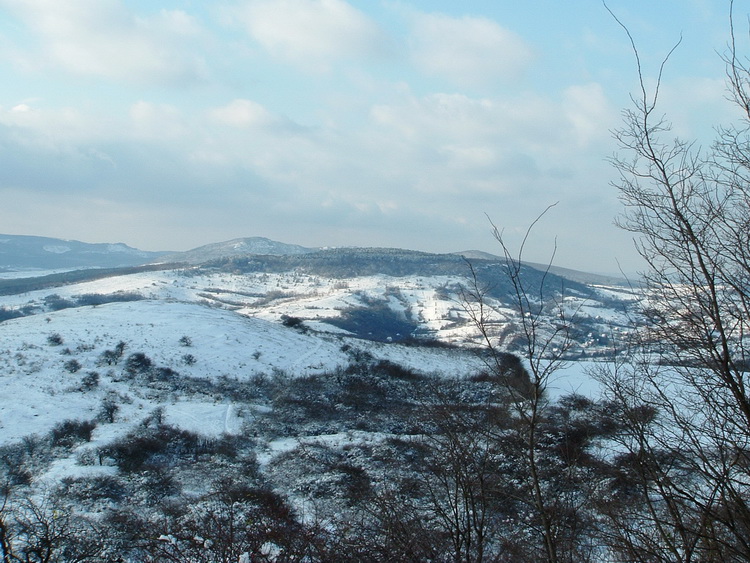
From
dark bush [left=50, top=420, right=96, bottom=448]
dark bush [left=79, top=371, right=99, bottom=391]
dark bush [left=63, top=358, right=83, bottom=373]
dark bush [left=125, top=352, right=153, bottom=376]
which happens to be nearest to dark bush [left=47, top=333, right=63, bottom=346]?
dark bush [left=63, top=358, right=83, bottom=373]

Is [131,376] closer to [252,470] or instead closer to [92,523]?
[252,470]

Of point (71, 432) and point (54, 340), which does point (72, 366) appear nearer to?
point (54, 340)

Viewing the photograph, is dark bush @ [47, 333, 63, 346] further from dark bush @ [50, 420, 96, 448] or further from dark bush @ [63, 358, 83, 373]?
dark bush @ [50, 420, 96, 448]

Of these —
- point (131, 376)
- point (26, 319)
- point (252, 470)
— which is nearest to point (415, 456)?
point (252, 470)

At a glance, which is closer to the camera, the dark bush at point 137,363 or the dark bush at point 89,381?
the dark bush at point 89,381

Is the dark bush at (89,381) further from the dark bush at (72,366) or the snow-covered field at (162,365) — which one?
the dark bush at (72,366)

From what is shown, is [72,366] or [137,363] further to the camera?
[137,363]

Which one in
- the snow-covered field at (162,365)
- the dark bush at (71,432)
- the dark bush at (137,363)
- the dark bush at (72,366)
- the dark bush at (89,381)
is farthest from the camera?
the dark bush at (137,363)

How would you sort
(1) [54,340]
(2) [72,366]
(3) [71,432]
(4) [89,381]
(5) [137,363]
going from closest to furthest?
(3) [71,432], (4) [89,381], (2) [72,366], (5) [137,363], (1) [54,340]

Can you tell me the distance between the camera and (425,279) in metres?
130

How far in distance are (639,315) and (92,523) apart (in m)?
14.2

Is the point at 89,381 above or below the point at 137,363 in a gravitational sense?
below

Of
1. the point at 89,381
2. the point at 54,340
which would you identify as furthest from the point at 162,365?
the point at 54,340

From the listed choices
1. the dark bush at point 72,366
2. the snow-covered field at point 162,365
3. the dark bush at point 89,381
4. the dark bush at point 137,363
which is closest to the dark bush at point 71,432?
the snow-covered field at point 162,365
